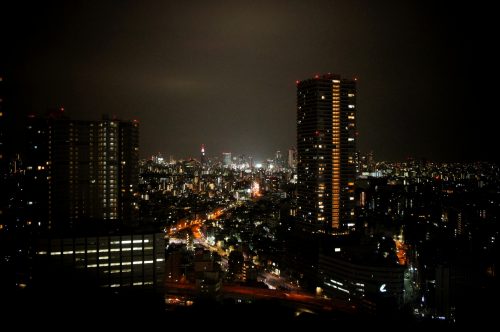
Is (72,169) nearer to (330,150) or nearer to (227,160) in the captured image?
(330,150)

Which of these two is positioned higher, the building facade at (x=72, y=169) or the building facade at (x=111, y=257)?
the building facade at (x=72, y=169)

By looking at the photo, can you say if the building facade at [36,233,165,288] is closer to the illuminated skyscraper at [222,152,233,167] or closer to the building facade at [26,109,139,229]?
the building facade at [26,109,139,229]

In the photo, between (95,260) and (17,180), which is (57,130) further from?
(95,260)

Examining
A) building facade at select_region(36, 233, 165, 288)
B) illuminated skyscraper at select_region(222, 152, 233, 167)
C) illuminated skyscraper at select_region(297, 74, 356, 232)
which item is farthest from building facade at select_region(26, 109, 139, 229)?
illuminated skyscraper at select_region(222, 152, 233, 167)

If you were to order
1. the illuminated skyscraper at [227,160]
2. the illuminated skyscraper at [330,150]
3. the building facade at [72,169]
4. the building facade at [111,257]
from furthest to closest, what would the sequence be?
1. the illuminated skyscraper at [227,160]
2. the illuminated skyscraper at [330,150]
3. the building facade at [72,169]
4. the building facade at [111,257]

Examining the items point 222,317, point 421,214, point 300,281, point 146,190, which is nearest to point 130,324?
point 222,317

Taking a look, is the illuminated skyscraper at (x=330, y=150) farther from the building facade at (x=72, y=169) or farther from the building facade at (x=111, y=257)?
the building facade at (x=111, y=257)

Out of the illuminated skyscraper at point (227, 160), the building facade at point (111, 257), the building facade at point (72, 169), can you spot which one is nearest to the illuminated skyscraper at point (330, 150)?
the building facade at point (72, 169)

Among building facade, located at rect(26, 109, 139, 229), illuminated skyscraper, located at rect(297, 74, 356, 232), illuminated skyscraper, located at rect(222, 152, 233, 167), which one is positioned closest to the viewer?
building facade, located at rect(26, 109, 139, 229)
